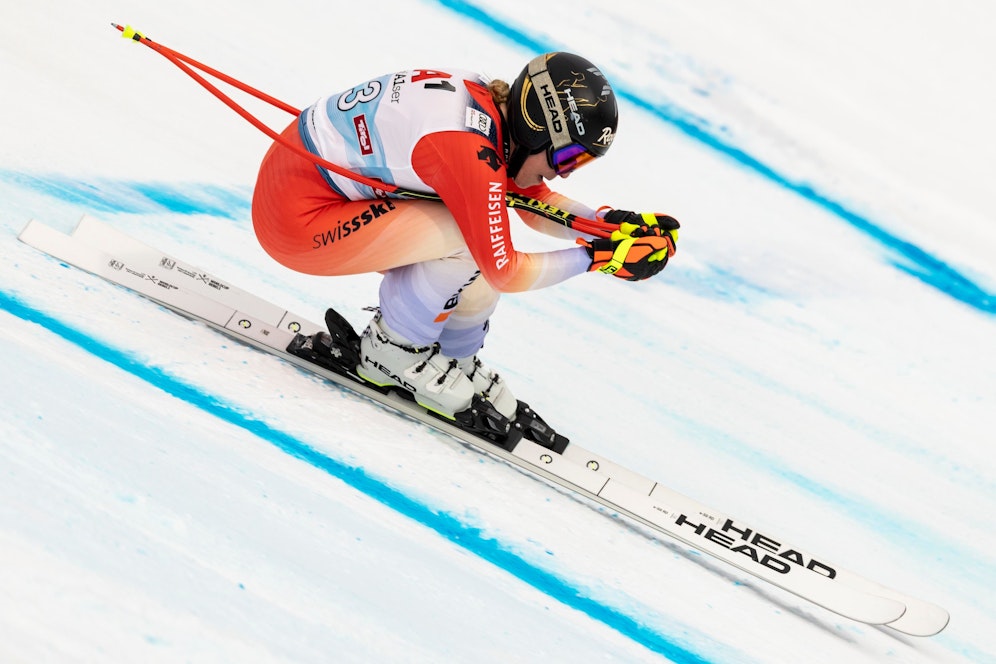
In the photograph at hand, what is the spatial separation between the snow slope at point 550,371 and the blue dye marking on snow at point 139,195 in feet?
0.04

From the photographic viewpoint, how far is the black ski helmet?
2330 millimetres

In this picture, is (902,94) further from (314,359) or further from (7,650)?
(7,650)

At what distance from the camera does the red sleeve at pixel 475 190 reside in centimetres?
227

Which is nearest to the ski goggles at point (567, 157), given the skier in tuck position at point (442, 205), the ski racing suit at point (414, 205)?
the skier in tuck position at point (442, 205)

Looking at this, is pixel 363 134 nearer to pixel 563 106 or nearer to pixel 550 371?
pixel 563 106

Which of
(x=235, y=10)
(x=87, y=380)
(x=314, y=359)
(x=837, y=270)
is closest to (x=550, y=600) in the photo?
(x=314, y=359)

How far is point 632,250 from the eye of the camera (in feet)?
8.16

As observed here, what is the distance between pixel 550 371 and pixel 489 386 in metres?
0.52

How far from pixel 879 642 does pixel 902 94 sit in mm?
3890

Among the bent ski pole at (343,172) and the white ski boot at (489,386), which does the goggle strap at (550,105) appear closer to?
the bent ski pole at (343,172)

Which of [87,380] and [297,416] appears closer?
[87,380]

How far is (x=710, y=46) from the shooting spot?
5.45m

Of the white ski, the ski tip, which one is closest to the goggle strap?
the white ski

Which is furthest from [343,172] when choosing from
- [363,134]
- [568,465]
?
[568,465]
